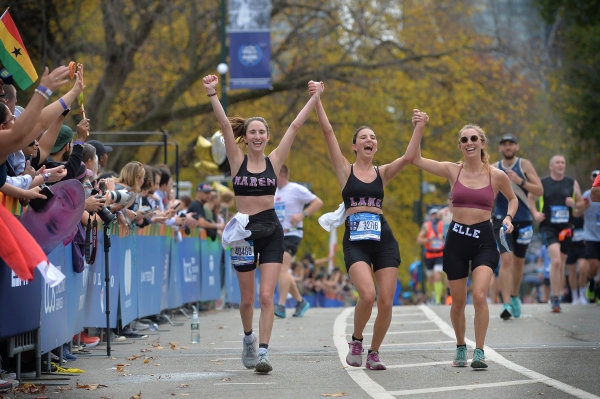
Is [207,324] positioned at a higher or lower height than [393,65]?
lower

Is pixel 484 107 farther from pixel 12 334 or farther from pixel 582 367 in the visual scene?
pixel 12 334

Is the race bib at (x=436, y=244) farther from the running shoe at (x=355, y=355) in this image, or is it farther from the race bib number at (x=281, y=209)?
the running shoe at (x=355, y=355)

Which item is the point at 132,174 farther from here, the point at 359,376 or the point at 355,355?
the point at 359,376

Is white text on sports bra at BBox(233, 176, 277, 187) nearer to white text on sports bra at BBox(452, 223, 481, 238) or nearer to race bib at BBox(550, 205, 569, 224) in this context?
white text on sports bra at BBox(452, 223, 481, 238)

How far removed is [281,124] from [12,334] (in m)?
23.1

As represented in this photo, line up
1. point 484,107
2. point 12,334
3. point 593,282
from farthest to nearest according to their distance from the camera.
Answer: point 484,107 → point 593,282 → point 12,334

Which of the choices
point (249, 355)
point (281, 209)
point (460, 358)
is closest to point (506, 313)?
point (281, 209)

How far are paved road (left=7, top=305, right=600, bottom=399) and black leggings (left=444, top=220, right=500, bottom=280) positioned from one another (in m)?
0.81

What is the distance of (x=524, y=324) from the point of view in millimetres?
13719

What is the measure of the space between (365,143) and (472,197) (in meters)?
1.07

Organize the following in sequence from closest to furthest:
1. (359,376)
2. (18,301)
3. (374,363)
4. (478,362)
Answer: (18,301) → (359,376) → (478,362) → (374,363)

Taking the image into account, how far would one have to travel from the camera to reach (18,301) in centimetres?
789

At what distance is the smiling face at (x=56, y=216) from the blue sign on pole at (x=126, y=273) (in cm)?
362

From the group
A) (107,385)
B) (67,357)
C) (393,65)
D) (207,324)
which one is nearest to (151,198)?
(207,324)
